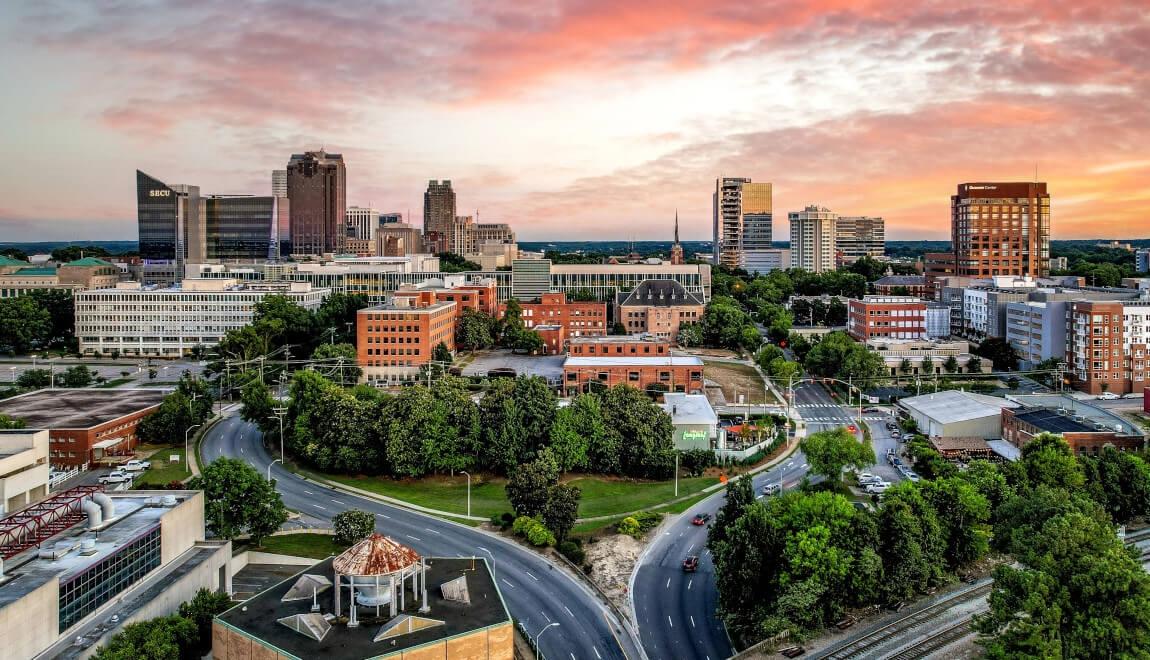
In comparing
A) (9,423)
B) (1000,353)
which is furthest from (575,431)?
(1000,353)

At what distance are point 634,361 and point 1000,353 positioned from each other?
172 feet

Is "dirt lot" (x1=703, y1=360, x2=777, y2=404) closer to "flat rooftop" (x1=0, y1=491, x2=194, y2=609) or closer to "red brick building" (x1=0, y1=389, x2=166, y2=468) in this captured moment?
"red brick building" (x1=0, y1=389, x2=166, y2=468)

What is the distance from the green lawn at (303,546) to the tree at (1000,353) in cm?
9396

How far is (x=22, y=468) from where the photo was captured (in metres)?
52.0

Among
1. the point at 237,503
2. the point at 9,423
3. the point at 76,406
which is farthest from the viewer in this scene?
the point at 76,406

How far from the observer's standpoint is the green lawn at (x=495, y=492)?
223 ft

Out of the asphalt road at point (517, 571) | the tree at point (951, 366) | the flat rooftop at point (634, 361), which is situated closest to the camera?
the asphalt road at point (517, 571)

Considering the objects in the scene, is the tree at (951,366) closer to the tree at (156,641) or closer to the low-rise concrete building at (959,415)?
the low-rise concrete building at (959,415)

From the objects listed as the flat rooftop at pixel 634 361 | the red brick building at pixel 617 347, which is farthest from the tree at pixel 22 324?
the flat rooftop at pixel 634 361

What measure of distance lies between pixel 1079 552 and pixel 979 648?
273 inches

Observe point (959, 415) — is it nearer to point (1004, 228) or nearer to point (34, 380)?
point (1004, 228)

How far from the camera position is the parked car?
7062 centimetres

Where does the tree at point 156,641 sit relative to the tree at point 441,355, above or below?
below

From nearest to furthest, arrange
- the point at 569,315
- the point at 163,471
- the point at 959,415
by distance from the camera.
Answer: the point at 163,471 < the point at 959,415 < the point at 569,315
